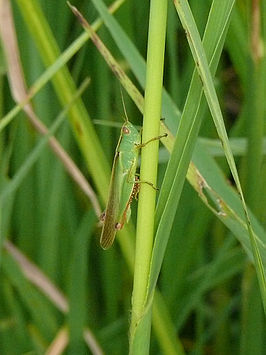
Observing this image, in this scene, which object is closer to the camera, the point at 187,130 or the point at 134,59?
the point at 187,130

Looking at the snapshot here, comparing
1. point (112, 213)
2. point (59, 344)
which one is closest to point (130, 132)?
point (112, 213)

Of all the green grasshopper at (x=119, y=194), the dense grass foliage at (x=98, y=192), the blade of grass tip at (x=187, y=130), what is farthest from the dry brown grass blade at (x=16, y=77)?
the blade of grass tip at (x=187, y=130)

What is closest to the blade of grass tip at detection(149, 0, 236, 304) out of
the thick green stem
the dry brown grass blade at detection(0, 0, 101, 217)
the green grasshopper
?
the thick green stem

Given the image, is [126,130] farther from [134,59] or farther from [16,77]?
[16,77]

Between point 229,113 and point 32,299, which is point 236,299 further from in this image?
point 229,113

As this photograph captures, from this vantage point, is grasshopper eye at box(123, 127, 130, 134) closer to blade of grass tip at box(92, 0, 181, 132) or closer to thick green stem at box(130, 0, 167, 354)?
blade of grass tip at box(92, 0, 181, 132)

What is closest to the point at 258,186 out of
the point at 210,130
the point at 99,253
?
the point at 210,130
